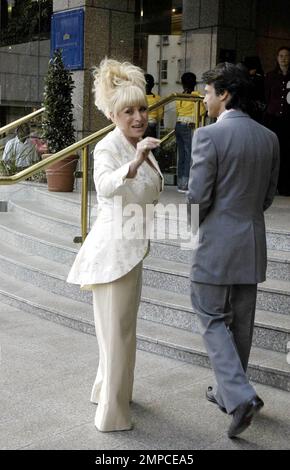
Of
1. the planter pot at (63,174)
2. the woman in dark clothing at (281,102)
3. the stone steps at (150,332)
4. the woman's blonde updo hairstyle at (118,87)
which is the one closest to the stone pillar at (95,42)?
the planter pot at (63,174)

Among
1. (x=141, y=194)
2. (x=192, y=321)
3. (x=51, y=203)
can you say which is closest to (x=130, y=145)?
(x=141, y=194)

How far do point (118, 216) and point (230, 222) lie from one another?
0.60m

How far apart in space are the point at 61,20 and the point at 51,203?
3.38 m

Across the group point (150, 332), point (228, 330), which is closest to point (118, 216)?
point (228, 330)

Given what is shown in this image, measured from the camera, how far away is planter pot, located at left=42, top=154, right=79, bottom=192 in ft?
23.1

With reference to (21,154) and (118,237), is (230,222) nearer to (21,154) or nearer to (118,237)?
(118,237)

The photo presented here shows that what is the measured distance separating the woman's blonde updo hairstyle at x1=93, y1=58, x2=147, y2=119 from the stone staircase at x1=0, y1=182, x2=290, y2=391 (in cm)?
197

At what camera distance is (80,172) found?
267 inches

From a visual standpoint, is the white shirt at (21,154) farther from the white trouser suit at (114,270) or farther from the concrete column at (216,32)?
the white trouser suit at (114,270)

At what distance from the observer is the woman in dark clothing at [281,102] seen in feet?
25.7

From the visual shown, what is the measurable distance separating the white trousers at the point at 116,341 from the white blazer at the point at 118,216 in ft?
0.28

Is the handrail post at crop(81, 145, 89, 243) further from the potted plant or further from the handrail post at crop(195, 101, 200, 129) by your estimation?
the potted plant

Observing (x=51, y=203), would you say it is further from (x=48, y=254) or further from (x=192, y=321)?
(x=192, y=321)

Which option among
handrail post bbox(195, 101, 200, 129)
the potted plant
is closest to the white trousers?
handrail post bbox(195, 101, 200, 129)
